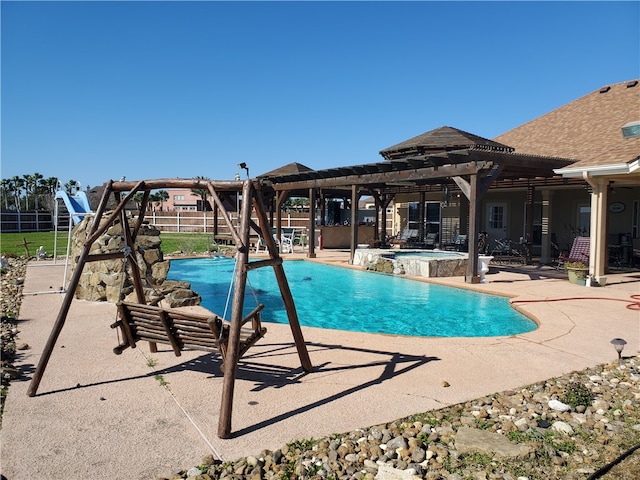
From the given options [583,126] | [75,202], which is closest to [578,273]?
[583,126]

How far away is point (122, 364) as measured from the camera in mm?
4863

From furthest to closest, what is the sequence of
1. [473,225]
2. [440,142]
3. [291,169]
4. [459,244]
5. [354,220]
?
[291,169], [459,244], [440,142], [354,220], [473,225]

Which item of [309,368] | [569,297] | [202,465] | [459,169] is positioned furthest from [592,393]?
[459,169]

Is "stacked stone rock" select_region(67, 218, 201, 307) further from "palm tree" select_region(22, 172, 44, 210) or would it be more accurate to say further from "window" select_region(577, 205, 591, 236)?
"palm tree" select_region(22, 172, 44, 210)

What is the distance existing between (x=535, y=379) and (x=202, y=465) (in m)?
3.27

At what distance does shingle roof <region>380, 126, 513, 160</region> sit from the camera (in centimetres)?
1567

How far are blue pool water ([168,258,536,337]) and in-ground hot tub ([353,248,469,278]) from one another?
398 mm

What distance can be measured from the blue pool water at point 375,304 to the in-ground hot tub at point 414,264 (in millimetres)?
398

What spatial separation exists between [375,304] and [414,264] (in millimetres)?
3431

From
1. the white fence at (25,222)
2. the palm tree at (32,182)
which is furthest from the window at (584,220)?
the palm tree at (32,182)

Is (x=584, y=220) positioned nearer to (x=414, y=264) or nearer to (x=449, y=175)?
(x=414, y=264)

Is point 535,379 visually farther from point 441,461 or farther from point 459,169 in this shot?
point 459,169

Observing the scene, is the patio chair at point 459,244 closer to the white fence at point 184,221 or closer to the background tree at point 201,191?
the background tree at point 201,191

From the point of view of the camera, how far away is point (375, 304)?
9930mm
